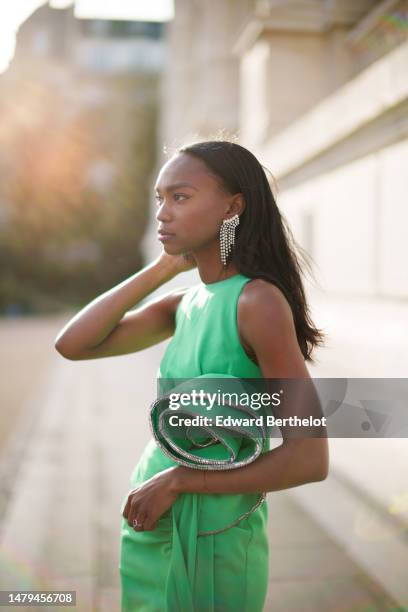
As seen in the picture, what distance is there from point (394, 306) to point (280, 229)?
218cm

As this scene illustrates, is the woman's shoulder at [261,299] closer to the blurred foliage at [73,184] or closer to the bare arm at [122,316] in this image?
the bare arm at [122,316]

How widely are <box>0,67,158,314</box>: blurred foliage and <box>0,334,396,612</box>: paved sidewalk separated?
32.1m

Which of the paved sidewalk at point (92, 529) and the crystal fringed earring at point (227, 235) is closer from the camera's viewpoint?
the crystal fringed earring at point (227, 235)

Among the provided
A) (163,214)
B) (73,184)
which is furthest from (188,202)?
(73,184)

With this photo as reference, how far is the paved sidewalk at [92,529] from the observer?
138 inches

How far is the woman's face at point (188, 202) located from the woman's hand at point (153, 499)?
0.53 m

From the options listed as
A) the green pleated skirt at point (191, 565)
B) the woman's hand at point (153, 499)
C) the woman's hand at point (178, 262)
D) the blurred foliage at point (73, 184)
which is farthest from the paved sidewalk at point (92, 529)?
the blurred foliage at point (73, 184)

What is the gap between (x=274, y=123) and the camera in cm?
684

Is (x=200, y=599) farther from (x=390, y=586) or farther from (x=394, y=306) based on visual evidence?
(x=394, y=306)

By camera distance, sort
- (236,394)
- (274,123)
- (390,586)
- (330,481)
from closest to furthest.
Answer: (236,394) < (390,586) < (330,481) < (274,123)

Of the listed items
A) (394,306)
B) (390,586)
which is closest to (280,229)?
(394,306)

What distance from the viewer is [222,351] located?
156 cm

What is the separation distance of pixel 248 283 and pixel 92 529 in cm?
343

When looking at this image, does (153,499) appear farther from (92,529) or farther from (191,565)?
(92,529)
